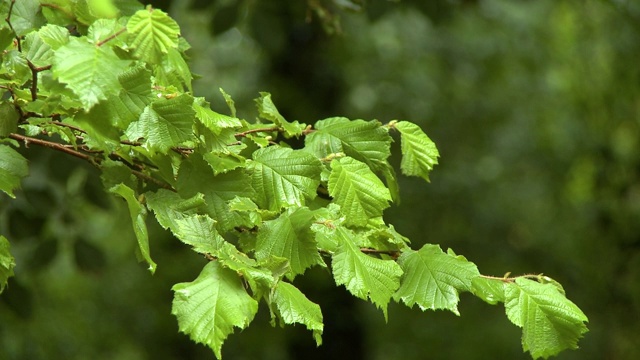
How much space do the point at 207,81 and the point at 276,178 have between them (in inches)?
204

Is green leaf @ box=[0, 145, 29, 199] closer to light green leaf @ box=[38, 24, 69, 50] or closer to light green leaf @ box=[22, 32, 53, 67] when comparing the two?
light green leaf @ box=[22, 32, 53, 67]

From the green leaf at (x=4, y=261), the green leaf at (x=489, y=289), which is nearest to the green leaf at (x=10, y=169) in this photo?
the green leaf at (x=4, y=261)

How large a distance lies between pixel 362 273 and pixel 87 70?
535 mm

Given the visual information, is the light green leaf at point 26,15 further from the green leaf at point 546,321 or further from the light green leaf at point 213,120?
the green leaf at point 546,321

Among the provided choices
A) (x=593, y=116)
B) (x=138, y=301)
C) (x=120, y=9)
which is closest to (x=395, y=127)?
(x=120, y=9)

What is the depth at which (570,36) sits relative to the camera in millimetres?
6414

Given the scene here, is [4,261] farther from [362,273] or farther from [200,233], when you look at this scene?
[362,273]

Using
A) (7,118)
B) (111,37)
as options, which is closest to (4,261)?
(7,118)

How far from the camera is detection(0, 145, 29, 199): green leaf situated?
1.68m

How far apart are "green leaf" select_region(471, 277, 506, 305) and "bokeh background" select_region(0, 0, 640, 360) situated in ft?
11.4

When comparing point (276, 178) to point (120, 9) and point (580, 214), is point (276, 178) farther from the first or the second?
point (580, 214)

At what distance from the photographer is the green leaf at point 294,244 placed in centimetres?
148

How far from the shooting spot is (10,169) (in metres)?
1.71

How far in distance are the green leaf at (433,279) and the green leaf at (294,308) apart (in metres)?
0.16
